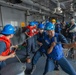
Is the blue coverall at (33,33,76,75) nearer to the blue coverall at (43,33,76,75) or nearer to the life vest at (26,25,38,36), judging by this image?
the blue coverall at (43,33,76,75)

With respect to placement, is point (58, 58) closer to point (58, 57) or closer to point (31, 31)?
point (58, 57)

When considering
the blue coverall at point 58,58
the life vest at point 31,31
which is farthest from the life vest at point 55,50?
the life vest at point 31,31

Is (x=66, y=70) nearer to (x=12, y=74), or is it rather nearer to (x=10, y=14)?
(x=12, y=74)

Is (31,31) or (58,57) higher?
(31,31)

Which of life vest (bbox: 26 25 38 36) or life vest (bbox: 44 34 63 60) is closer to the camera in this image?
life vest (bbox: 44 34 63 60)

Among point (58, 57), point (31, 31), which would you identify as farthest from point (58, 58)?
point (31, 31)

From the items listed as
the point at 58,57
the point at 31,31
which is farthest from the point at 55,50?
the point at 31,31

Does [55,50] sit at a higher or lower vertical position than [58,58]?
higher

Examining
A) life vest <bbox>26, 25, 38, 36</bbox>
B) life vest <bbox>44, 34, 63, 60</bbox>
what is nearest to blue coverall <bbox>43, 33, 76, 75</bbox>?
life vest <bbox>44, 34, 63, 60</bbox>

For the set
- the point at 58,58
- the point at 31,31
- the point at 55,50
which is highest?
the point at 31,31

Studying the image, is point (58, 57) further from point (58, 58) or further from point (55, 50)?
point (55, 50)

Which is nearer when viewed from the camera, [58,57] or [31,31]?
[58,57]

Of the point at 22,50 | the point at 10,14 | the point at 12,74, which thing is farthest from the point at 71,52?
the point at 12,74

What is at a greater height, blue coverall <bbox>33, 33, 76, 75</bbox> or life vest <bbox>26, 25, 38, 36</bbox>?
life vest <bbox>26, 25, 38, 36</bbox>
